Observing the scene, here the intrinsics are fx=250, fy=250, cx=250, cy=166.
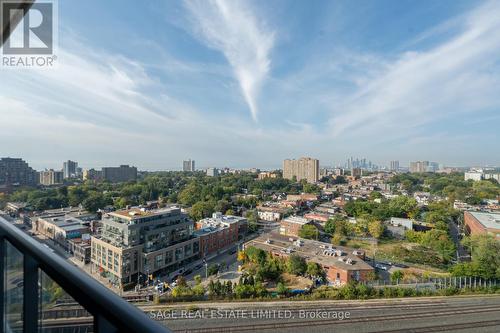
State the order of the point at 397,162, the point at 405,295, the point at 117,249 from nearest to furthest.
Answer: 1. the point at 405,295
2. the point at 117,249
3. the point at 397,162

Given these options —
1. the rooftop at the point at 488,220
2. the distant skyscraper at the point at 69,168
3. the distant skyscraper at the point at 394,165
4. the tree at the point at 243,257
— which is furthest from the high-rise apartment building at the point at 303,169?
the distant skyscraper at the point at 394,165

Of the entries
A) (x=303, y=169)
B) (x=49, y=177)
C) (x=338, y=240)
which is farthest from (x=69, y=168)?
(x=338, y=240)

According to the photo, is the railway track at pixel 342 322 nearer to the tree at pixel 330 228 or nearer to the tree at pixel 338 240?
the tree at pixel 338 240

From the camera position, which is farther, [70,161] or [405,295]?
[70,161]

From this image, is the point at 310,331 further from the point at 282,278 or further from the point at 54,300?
the point at 54,300

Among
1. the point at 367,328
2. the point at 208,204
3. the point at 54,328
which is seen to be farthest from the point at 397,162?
the point at 54,328

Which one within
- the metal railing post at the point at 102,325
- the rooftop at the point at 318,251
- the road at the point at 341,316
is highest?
the metal railing post at the point at 102,325

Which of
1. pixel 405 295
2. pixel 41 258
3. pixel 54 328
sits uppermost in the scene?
pixel 41 258
